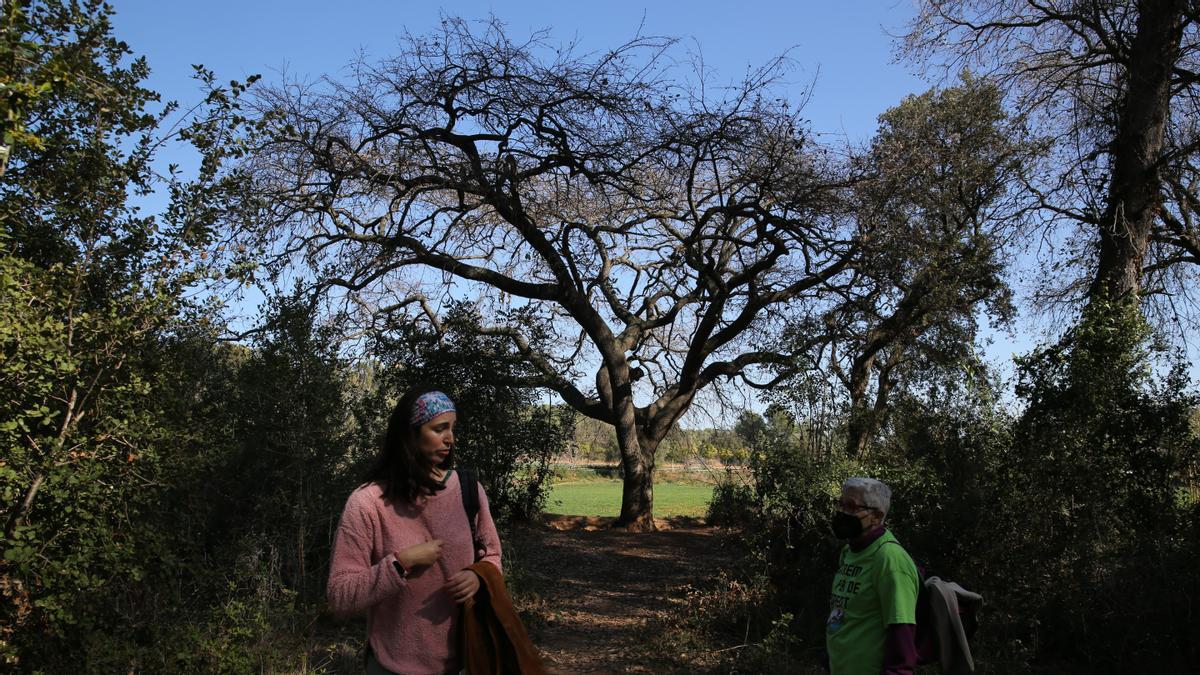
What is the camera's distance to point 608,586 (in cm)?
1147

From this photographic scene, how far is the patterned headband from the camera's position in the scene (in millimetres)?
2723

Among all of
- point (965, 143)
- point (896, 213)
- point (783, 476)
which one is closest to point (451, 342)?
point (783, 476)

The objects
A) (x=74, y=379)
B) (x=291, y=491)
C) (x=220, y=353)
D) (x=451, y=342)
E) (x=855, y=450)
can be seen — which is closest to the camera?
(x=74, y=379)

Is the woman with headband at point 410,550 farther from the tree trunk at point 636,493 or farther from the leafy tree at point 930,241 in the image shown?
the tree trunk at point 636,493

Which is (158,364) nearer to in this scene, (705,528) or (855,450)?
(855,450)

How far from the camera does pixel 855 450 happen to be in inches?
387

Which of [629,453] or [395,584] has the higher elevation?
[629,453]

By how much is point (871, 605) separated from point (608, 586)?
338 inches

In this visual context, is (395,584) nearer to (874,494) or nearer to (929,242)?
(874,494)

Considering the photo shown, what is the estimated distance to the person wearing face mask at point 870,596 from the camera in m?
3.12

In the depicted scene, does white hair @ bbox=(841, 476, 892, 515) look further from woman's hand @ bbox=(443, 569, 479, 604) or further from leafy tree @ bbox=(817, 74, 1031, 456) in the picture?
leafy tree @ bbox=(817, 74, 1031, 456)

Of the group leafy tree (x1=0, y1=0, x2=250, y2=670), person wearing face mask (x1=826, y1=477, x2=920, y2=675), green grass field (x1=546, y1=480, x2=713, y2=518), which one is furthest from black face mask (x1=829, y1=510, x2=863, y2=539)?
green grass field (x1=546, y1=480, x2=713, y2=518)

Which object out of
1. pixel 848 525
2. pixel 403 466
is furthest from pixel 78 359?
pixel 848 525

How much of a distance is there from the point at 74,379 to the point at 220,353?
3.58 meters
